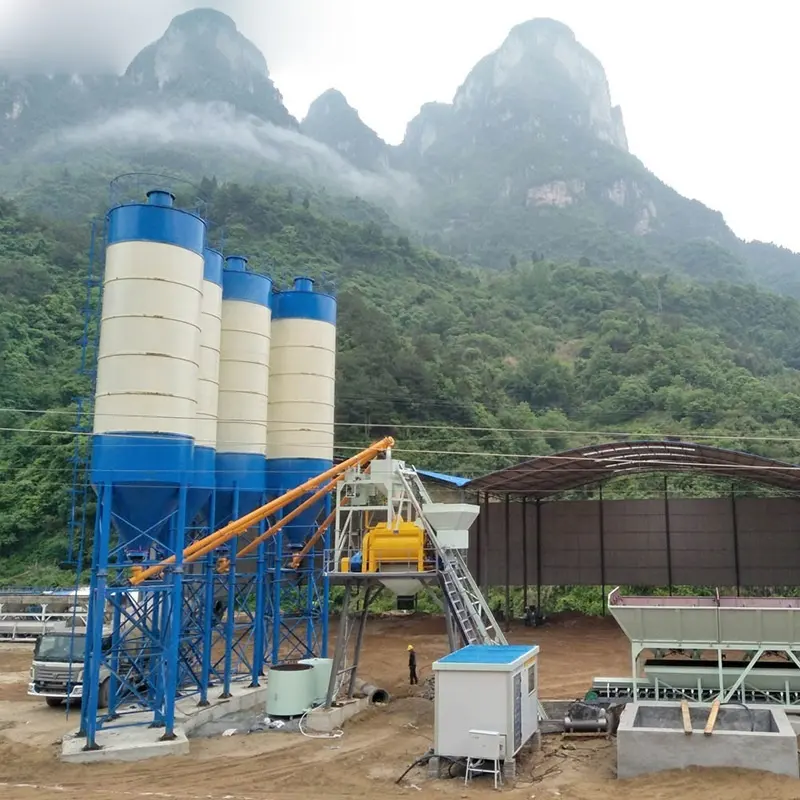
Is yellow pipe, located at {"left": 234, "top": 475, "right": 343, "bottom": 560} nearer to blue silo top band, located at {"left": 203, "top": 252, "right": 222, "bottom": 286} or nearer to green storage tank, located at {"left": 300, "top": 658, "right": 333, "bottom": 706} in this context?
green storage tank, located at {"left": 300, "top": 658, "right": 333, "bottom": 706}

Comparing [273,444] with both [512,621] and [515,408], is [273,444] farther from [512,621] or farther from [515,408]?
[515,408]

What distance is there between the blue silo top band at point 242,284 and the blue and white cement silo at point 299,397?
134cm

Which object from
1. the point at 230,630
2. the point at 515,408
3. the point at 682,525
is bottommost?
the point at 230,630

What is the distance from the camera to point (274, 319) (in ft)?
80.7

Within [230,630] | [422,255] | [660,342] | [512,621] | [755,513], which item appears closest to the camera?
[230,630]

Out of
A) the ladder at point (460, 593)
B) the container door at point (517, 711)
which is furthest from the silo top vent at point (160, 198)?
the container door at point (517, 711)

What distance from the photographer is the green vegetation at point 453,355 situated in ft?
178

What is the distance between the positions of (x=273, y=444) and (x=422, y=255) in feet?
288

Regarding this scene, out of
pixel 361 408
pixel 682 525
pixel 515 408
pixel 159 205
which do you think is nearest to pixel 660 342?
pixel 515 408

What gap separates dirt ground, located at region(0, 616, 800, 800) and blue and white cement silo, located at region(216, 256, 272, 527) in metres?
6.67

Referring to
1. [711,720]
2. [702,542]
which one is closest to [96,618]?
[711,720]

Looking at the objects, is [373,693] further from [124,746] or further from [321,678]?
[124,746]

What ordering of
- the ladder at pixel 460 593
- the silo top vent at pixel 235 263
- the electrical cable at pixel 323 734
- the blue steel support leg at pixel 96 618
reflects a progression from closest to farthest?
the blue steel support leg at pixel 96 618 < the electrical cable at pixel 323 734 < the ladder at pixel 460 593 < the silo top vent at pixel 235 263

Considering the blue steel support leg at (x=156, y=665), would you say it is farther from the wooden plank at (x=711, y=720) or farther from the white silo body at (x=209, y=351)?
the wooden plank at (x=711, y=720)
